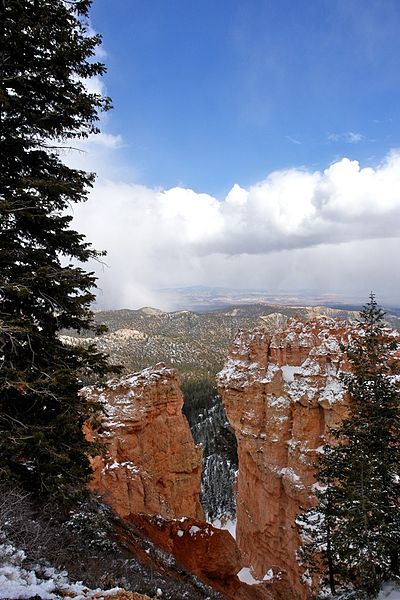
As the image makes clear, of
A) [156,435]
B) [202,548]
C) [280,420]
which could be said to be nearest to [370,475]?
[202,548]

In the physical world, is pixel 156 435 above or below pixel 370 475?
below

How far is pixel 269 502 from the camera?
30406 mm

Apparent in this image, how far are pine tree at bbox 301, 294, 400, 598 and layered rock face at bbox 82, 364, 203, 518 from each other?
11.4 m

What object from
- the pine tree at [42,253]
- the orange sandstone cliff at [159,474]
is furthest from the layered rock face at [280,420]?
the pine tree at [42,253]

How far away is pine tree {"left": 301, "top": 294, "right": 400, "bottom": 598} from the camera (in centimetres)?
1060

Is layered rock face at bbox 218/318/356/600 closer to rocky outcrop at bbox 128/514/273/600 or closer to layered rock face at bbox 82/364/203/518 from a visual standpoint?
layered rock face at bbox 82/364/203/518

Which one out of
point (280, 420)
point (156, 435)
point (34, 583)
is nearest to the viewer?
point (34, 583)

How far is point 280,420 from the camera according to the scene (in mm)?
29453

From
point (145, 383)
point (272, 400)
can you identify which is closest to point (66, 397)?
point (145, 383)

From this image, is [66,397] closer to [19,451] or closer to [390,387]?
[19,451]

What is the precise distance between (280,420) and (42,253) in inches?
1022

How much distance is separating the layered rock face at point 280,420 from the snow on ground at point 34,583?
2209cm

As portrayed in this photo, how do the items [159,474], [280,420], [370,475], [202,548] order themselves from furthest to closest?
1. [280,420]
2. [159,474]
3. [202,548]
4. [370,475]

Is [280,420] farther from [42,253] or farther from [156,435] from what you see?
[42,253]
